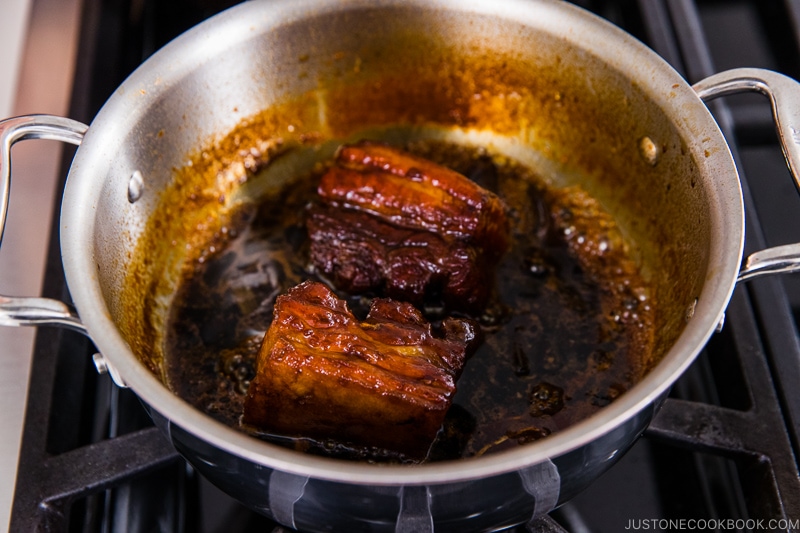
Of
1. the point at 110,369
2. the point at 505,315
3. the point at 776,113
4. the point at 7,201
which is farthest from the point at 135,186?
the point at 776,113

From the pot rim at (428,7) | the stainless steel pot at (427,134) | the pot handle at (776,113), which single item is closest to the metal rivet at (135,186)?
the stainless steel pot at (427,134)

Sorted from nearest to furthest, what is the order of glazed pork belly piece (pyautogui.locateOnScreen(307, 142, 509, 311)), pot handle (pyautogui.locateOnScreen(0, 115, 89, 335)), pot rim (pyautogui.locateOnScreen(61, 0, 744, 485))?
pot rim (pyautogui.locateOnScreen(61, 0, 744, 485)), pot handle (pyautogui.locateOnScreen(0, 115, 89, 335)), glazed pork belly piece (pyautogui.locateOnScreen(307, 142, 509, 311))

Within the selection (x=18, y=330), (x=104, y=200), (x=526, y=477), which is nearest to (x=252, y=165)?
(x=104, y=200)

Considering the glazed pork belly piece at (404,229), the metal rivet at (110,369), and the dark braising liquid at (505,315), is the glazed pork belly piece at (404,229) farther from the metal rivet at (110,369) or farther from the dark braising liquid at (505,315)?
the metal rivet at (110,369)

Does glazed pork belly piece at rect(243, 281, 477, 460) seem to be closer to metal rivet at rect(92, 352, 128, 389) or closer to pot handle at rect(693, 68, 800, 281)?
metal rivet at rect(92, 352, 128, 389)

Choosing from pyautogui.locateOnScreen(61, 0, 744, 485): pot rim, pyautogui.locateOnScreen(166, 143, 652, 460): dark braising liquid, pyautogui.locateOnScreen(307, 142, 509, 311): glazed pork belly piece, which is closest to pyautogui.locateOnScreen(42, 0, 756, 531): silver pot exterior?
pyautogui.locateOnScreen(61, 0, 744, 485): pot rim

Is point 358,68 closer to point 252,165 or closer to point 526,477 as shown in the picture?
point 252,165

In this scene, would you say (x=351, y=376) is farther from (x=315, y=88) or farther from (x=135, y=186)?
(x=315, y=88)
